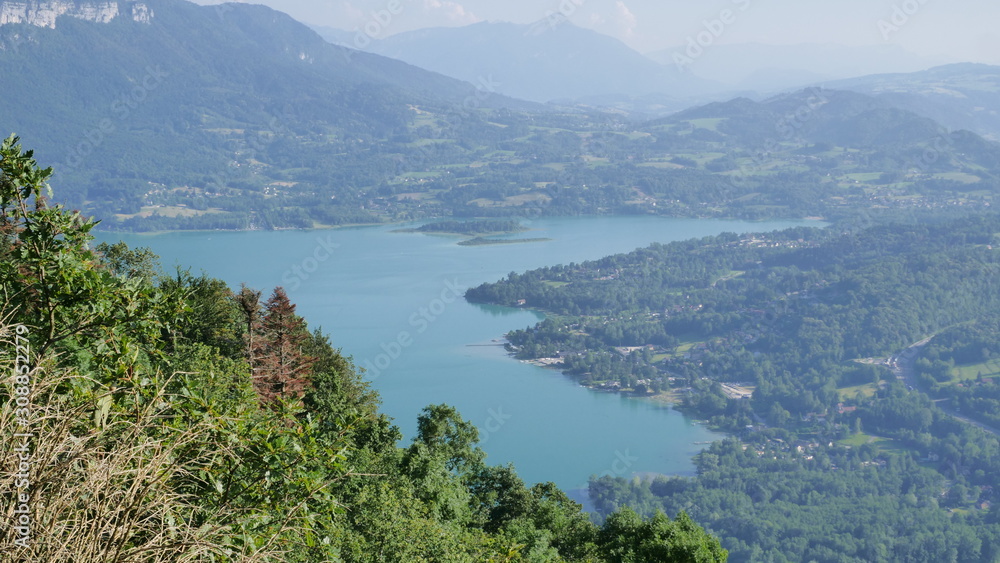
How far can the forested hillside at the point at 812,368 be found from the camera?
30.7 metres

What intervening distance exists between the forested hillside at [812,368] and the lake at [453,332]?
2.08m

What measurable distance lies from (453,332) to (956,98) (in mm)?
148018

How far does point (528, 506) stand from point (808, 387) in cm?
3821

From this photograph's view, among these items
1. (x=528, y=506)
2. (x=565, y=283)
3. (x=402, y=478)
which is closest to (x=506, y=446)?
(x=528, y=506)

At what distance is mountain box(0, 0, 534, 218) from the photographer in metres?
99.8

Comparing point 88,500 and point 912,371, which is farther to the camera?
point 912,371

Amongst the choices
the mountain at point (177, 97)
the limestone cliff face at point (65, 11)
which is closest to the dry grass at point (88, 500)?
the mountain at point (177, 97)

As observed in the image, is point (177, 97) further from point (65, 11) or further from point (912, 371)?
point (912, 371)

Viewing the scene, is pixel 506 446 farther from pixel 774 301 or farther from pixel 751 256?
pixel 751 256

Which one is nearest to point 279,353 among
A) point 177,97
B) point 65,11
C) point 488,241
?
point 488,241

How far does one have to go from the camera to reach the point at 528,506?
11.8 metres

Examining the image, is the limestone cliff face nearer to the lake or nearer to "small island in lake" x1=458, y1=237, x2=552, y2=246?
the lake

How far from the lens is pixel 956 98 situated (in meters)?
161

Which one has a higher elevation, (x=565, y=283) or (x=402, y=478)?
(x=402, y=478)
